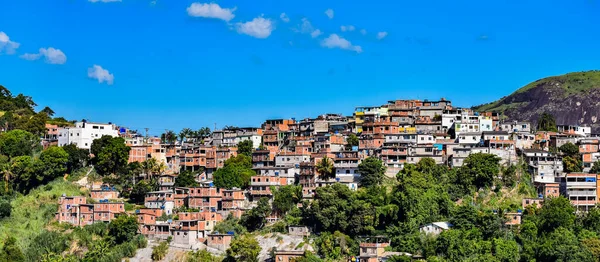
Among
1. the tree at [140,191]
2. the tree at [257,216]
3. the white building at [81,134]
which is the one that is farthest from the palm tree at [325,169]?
the white building at [81,134]

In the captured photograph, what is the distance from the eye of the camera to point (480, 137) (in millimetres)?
57531

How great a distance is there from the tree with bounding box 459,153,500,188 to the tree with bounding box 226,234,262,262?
48.8 ft

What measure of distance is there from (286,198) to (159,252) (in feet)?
28.3

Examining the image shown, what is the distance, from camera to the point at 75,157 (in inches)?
2368

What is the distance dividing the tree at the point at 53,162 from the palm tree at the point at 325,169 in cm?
1910

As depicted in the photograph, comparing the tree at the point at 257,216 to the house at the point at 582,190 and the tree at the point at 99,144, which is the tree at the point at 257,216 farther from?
the house at the point at 582,190

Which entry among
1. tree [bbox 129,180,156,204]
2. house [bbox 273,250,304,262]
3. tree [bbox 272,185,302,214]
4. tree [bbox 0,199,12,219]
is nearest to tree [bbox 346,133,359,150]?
tree [bbox 272,185,302,214]

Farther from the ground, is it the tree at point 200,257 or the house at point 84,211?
the house at point 84,211

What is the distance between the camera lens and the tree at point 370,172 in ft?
172

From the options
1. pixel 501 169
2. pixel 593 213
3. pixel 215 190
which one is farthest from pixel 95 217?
pixel 593 213

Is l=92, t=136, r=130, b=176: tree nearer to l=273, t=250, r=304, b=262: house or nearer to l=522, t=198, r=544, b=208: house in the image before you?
l=273, t=250, r=304, b=262: house

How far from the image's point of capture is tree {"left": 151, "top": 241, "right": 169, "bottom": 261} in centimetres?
4810

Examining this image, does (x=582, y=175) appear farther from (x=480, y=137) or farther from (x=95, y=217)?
(x=95, y=217)

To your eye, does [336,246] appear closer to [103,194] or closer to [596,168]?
[103,194]
